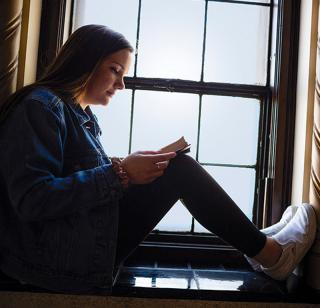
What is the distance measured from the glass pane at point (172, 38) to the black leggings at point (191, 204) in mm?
606

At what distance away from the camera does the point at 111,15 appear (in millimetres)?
1475

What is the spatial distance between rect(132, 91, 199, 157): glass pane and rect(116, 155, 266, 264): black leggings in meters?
0.48

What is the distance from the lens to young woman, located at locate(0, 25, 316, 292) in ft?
2.77

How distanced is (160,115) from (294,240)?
70 cm

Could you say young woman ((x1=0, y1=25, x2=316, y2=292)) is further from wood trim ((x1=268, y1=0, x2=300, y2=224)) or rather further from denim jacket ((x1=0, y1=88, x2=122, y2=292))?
wood trim ((x1=268, y1=0, x2=300, y2=224))

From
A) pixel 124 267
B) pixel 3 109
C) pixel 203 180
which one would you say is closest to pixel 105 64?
pixel 3 109

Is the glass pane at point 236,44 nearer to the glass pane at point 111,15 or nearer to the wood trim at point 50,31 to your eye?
the glass pane at point 111,15

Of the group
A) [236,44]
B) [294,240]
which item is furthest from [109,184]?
[236,44]

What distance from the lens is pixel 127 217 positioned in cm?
98

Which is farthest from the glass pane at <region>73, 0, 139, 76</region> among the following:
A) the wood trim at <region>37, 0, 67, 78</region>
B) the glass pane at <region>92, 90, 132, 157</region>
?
the glass pane at <region>92, 90, 132, 157</region>

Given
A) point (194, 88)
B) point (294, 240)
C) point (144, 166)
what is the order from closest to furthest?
1. point (144, 166)
2. point (294, 240)
3. point (194, 88)

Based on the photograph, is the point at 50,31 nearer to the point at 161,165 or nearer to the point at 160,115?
the point at 160,115

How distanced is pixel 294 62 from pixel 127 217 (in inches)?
35.5

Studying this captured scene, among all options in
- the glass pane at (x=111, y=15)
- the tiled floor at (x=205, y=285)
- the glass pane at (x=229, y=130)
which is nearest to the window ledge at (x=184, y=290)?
the tiled floor at (x=205, y=285)
